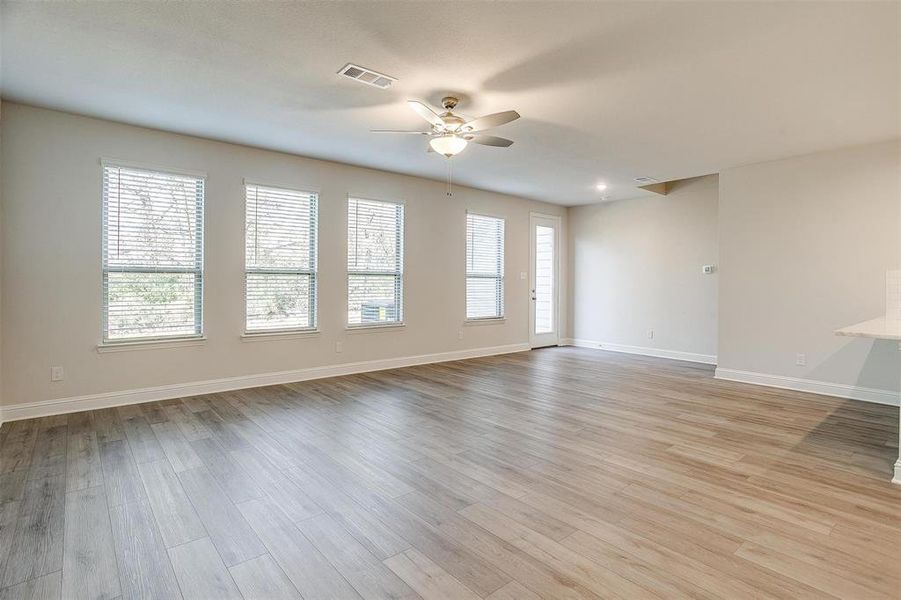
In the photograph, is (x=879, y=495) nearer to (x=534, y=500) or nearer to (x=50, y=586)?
(x=534, y=500)

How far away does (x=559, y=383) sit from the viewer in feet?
17.6

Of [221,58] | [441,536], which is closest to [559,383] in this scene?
[441,536]

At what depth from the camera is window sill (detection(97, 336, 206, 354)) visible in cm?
418

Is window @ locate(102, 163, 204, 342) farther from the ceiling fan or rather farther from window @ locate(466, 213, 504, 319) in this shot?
window @ locate(466, 213, 504, 319)

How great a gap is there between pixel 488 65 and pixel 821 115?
123 inches

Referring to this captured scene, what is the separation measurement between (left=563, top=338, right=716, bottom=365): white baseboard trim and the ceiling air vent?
20.2 ft

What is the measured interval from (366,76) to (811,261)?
204 inches

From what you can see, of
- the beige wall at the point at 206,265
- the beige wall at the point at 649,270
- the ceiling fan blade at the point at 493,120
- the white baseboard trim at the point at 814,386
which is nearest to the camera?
the ceiling fan blade at the point at 493,120

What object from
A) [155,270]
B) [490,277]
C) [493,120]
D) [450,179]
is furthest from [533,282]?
[155,270]

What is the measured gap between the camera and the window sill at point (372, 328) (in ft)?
18.9

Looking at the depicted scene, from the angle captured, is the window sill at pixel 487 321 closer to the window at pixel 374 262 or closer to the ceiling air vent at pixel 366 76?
the window at pixel 374 262

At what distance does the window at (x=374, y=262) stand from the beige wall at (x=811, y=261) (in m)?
4.29

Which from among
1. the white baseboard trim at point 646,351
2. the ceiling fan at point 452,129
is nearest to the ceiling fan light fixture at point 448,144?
the ceiling fan at point 452,129

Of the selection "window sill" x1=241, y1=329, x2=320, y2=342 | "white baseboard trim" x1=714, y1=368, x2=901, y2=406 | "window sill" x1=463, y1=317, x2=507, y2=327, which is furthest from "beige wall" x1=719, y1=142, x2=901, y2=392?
"window sill" x1=241, y1=329, x2=320, y2=342
